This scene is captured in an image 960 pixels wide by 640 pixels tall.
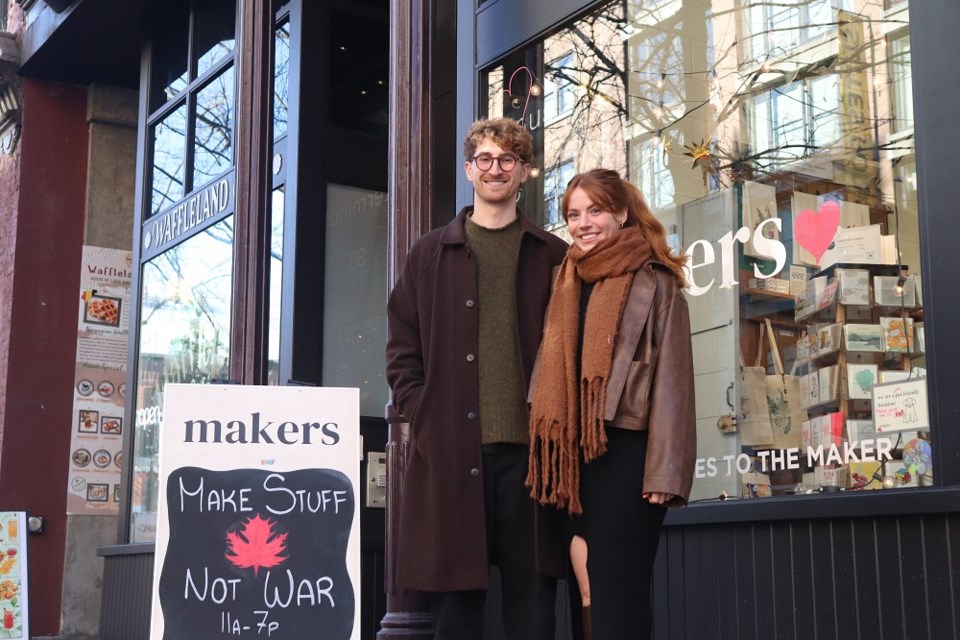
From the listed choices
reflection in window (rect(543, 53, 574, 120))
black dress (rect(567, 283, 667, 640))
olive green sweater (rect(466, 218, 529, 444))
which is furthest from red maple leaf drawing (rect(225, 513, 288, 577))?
Answer: reflection in window (rect(543, 53, 574, 120))

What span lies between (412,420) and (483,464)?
0.28 metres

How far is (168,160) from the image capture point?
941 cm

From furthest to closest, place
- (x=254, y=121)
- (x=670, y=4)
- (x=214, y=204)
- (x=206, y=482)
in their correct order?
(x=214, y=204), (x=254, y=121), (x=670, y=4), (x=206, y=482)

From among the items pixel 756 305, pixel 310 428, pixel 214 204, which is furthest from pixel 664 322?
pixel 214 204

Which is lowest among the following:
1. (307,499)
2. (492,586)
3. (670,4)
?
(492,586)

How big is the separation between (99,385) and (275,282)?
366 cm

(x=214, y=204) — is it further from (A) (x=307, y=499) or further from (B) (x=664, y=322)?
(B) (x=664, y=322)

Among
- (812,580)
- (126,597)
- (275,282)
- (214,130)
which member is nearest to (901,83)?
(812,580)

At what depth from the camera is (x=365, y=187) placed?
7.91 meters

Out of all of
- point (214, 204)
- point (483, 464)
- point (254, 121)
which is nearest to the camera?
point (483, 464)

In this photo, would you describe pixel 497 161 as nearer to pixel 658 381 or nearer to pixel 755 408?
pixel 658 381

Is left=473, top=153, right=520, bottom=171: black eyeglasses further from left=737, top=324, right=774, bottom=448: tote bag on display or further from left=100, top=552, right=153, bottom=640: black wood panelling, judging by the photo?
left=100, top=552, right=153, bottom=640: black wood panelling

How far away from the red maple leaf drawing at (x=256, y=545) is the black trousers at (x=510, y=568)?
79 cm

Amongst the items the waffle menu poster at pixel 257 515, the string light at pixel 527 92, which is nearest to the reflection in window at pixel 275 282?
the string light at pixel 527 92
